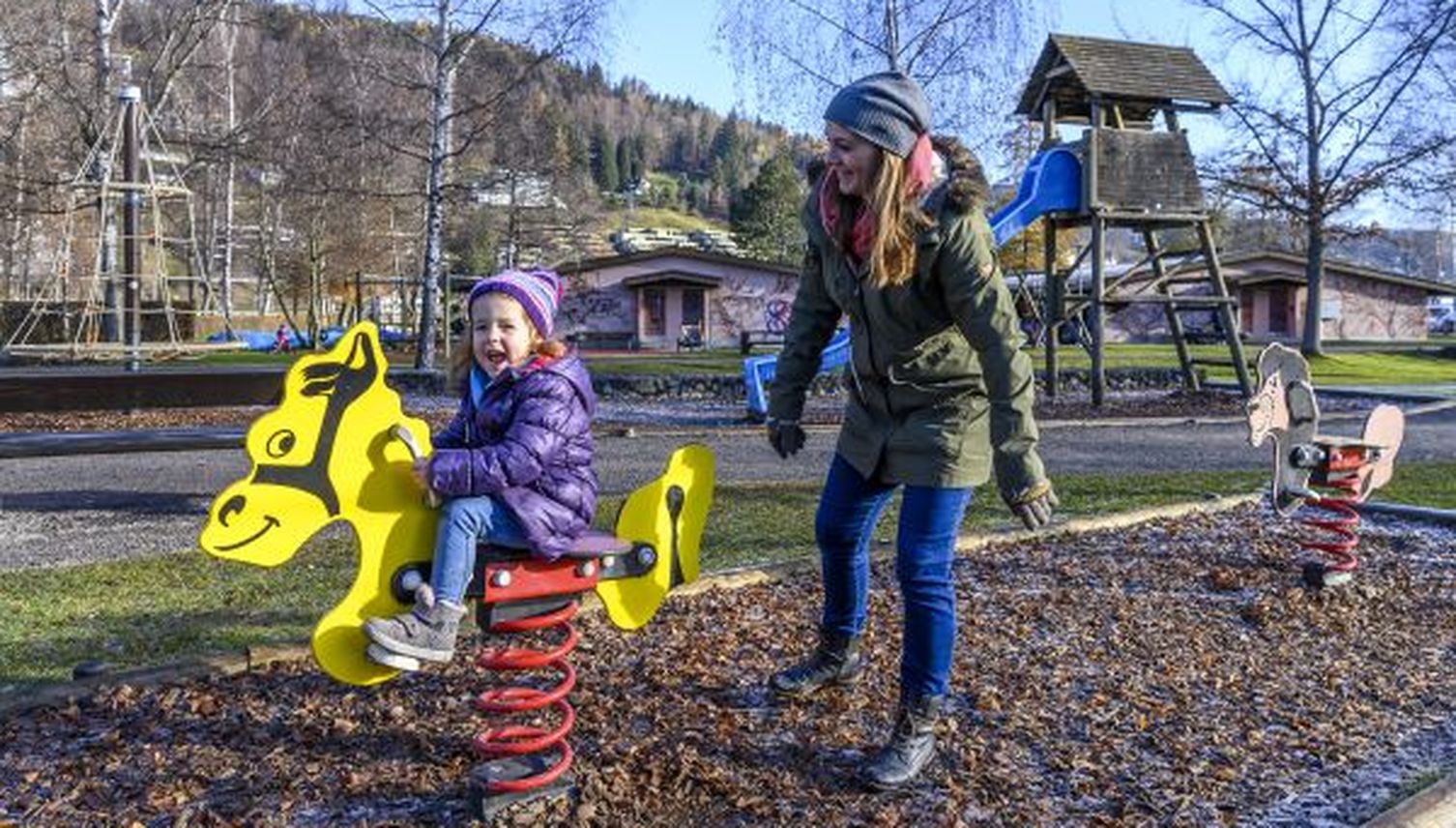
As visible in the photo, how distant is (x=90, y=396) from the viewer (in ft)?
40.0

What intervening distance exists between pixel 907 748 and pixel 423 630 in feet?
4.28

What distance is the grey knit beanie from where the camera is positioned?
335 centimetres

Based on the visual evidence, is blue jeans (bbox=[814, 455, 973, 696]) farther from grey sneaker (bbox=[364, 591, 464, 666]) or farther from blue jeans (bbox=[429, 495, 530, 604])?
grey sneaker (bbox=[364, 591, 464, 666])

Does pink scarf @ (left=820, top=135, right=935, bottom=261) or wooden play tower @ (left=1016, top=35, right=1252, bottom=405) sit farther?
wooden play tower @ (left=1016, top=35, right=1252, bottom=405)

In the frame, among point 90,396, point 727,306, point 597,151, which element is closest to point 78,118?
point 90,396

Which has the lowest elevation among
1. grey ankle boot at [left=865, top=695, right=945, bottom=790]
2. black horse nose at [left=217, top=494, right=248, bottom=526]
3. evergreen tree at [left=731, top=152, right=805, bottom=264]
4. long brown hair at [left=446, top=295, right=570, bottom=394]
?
grey ankle boot at [left=865, top=695, right=945, bottom=790]

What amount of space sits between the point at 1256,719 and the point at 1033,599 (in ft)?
4.91

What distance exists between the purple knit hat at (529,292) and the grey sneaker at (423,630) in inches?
30.6

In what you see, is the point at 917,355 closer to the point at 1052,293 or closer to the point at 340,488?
the point at 340,488

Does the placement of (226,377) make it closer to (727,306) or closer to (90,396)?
(90,396)

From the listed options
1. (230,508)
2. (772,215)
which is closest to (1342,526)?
(230,508)

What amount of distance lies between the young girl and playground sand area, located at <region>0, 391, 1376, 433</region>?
1012 centimetres

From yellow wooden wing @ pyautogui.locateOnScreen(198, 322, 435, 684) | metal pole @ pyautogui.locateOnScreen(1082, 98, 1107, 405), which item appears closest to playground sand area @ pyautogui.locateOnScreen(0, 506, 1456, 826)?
yellow wooden wing @ pyautogui.locateOnScreen(198, 322, 435, 684)

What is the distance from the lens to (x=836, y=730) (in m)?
3.70
